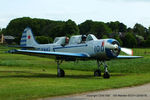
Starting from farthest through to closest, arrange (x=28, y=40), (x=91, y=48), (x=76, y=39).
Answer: (x=28, y=40) → (x=76, y=39) → (x=91, y=48)

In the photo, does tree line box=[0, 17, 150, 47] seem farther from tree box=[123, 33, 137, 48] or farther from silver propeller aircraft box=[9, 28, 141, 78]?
silver propeller aircraft box=[9, 28, 141, 78]

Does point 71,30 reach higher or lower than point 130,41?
higher

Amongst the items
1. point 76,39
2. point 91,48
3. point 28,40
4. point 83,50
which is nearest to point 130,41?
point 28,40

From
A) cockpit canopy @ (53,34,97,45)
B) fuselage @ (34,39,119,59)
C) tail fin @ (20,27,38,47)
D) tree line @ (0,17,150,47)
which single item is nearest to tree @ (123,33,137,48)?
tree line @ (0,17,150,47)

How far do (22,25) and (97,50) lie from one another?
164317mm

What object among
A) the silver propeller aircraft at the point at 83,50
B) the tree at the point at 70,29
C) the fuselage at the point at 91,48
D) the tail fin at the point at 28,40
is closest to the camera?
the silver propeller aircraft at the point at 83,50

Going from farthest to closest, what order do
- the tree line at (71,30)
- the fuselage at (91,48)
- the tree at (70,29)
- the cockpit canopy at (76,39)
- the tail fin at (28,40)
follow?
the tree line at (71,30) → the tree at (70,29) → the tail fin at (28,40) → the cockpit canopy at (76,39) → the fuselage at (91,48)

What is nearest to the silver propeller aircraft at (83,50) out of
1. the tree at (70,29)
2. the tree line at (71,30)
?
the tree line at (71,30)

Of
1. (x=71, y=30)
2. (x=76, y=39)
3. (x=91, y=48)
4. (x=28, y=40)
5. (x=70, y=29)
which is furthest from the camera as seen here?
(x=70, y=29)

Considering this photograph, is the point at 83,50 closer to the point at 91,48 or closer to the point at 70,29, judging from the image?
the point at 91,48

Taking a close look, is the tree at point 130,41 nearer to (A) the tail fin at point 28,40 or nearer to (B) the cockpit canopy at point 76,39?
(A) the tail fin at point 28,40

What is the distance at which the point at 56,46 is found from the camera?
22.7 metres

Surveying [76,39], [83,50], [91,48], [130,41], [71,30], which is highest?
[71,30]

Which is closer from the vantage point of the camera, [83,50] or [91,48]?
[91,48]
